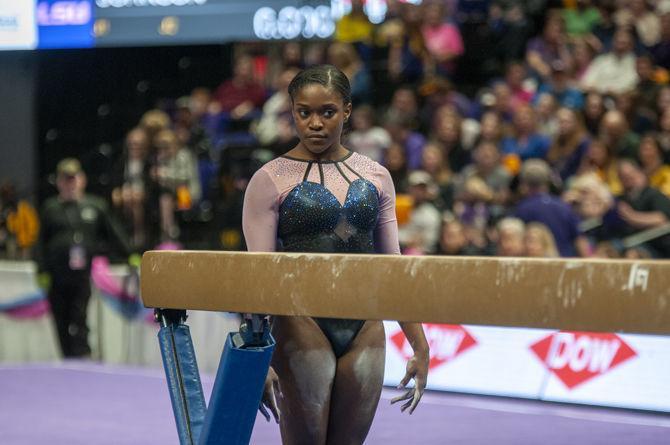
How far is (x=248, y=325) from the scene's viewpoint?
3145 mm

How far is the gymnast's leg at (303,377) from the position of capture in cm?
322

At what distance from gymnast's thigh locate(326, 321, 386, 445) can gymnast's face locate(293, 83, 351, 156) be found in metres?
0.63

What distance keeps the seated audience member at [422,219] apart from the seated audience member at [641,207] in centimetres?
144

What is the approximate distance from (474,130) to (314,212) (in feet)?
22.2

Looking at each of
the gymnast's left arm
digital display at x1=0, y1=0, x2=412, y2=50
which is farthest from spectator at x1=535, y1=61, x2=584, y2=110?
the gymnast's left arm

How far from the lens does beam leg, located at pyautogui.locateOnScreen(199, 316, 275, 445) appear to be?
3090mm

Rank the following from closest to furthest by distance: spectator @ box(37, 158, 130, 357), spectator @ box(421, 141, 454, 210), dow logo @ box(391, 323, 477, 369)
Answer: dow logo @ box(391, 323, 477, 369) → spectator @ box(421, 141, 454, 210) → spectator @ box(37, 158, 130, 357)

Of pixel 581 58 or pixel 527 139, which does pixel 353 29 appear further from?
pixel 527 139

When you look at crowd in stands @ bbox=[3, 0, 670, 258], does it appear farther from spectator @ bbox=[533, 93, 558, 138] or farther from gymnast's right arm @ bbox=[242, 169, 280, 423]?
gymnast's right arm @ bbox=[242, 169, 280, 423]

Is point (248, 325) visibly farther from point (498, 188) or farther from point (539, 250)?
point (498, 188)

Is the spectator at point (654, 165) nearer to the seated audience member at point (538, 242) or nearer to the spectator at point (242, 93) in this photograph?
the seated audience member at point (538, 242)

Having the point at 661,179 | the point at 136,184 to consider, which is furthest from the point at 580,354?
the point at 136,184

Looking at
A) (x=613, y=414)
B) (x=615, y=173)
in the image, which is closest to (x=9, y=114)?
(x=615, y=173)

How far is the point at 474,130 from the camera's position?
9906 millimetres
